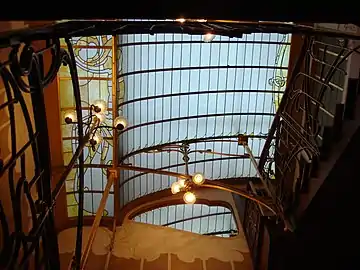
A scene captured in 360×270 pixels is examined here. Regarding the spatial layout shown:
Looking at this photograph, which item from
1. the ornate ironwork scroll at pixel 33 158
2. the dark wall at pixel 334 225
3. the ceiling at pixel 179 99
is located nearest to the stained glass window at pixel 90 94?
the ceiling at pixel 179 99

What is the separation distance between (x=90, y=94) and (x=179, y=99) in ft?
5.20

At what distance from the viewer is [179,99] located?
6.62 meters

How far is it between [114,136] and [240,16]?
4.08 meters

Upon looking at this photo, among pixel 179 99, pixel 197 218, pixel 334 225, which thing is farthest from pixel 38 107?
pixel 197 218

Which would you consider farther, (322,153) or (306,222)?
(306,222)

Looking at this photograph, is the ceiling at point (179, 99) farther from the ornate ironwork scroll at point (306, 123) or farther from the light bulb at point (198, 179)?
the ornate ironwork scroll at point (306, 123)

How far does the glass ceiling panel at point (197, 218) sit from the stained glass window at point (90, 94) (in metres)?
1.83

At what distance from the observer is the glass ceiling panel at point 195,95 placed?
6.19m

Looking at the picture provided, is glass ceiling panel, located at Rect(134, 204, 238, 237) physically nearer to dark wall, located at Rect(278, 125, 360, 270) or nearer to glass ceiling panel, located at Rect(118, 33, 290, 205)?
glass ceiling panel, located at Rect(118, 33, 290, 205)

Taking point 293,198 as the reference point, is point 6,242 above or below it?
above

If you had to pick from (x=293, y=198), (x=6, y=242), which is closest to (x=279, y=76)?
(x=293, y=198)

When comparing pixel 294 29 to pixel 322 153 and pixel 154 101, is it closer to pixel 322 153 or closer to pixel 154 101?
pixel 322 153

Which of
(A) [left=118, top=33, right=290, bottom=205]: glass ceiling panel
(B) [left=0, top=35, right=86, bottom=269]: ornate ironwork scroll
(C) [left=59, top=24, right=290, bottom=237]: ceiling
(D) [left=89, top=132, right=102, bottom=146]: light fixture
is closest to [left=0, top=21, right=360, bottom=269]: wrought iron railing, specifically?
(B) [left=0, top=35, right=86, bottom=269]: ornate ironwork scroll

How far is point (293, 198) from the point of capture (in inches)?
114
